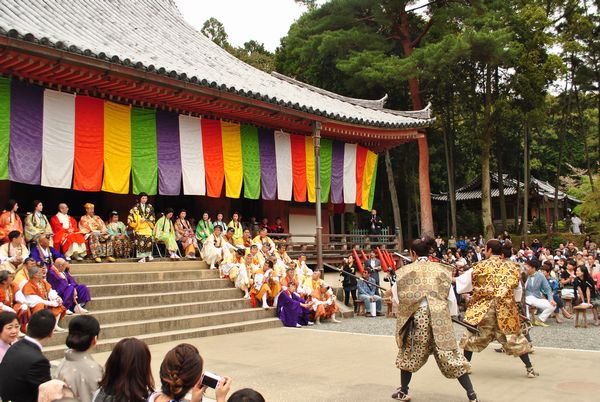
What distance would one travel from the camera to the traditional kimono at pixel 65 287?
8.05m

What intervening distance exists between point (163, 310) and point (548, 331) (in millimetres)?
6928

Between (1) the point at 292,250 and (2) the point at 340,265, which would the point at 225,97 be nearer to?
(1) the point at 292,250

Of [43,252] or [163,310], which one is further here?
[163,310]

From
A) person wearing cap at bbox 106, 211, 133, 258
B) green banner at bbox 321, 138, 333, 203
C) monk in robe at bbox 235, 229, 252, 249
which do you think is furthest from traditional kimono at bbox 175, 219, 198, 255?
green banner at bbox 321, 138, 333, 203

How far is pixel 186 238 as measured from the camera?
12023 millimetres

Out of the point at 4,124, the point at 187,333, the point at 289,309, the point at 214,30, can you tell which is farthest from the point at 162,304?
the point at 214,30

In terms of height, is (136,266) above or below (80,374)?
above

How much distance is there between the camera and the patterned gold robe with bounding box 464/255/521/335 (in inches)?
238

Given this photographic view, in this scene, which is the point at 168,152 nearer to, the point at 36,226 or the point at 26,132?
the point at 26,132

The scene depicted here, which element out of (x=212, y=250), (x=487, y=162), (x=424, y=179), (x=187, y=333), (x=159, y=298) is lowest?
(x=187, y=333)

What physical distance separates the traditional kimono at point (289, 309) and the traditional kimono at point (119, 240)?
324 centimetres

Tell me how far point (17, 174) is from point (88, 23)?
428 cm

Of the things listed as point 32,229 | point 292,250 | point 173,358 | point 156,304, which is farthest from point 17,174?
point 173,358

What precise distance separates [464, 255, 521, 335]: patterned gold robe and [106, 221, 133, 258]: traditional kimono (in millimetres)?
7161
